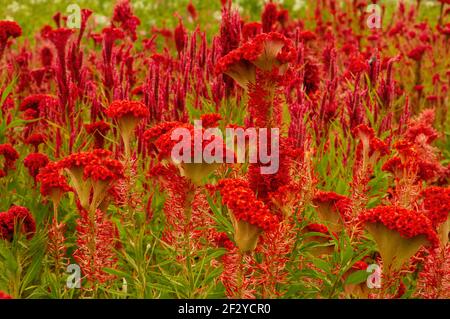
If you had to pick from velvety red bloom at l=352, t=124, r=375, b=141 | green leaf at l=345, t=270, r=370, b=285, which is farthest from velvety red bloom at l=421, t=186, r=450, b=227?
velvety red bloom at l=352, t=124, r=375, b=141

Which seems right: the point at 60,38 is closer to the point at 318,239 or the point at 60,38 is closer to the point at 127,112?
the point at 127,112

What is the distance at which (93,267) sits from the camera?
73.4 inches

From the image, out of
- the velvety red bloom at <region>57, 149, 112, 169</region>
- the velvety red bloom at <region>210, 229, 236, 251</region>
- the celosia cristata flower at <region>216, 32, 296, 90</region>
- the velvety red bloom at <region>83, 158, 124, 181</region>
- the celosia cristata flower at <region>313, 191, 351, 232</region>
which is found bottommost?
the velvety red bloom at <region>210, 229, 236, 251</region>

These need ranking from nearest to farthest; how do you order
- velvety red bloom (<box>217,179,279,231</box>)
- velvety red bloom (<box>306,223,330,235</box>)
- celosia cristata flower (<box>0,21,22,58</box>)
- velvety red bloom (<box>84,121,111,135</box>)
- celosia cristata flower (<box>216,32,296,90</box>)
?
velvety red bloom (<box>217,179,279,231</box>) < celosia cristata flower (<box>216,32,296,90</box>) < velvety red bloom (<box>306,223,330,235</box>) < velvety red bloom (<box>84,121,111,135</box>) < celosia cristata flower (<box>0,21,22,58</box>)

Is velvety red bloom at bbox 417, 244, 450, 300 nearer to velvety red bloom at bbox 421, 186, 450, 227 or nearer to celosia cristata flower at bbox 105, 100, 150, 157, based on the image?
velvety red bloom at bbox 421, 186, 450, 227

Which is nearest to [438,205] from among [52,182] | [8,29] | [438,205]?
[438,205]

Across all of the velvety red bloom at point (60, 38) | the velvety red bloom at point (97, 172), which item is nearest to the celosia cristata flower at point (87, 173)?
the velvety red bloom at point (97, 172)

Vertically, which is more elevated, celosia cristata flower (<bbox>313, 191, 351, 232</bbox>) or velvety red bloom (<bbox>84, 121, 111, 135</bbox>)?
velvety red bloom (<bbox>84, 121, 111, 135</bbox>)

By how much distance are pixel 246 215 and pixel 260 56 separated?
0.54m

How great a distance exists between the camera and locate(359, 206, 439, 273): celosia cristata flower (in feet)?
5.02

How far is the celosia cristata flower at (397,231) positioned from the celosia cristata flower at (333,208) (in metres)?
0.40

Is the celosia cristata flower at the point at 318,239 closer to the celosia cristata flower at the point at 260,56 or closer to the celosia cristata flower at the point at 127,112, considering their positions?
the celosia cristata flower at the point at 260,56

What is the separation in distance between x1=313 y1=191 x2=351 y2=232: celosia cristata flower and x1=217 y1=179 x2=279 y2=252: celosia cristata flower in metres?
0.57
